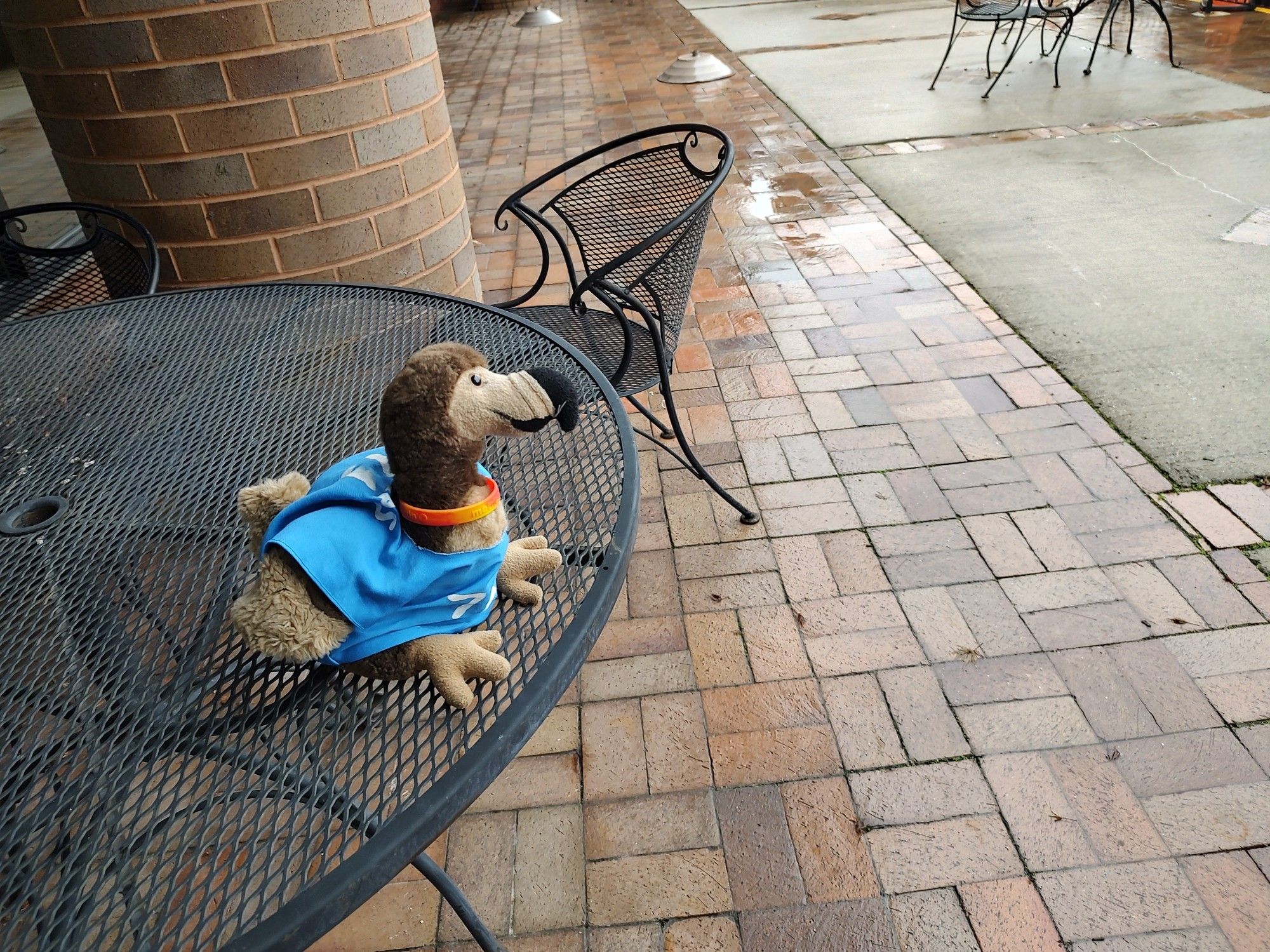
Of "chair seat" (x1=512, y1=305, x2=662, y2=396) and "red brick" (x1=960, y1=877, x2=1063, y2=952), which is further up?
"chair seat" (x1=512, y1=305, x2=662, y2=396)

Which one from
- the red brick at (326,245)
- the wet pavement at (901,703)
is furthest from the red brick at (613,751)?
the red brick at (326,245)

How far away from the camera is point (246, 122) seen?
2.13m

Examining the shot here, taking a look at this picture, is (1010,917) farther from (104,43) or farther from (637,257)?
(104,43)

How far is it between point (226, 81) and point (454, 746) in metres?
1.91

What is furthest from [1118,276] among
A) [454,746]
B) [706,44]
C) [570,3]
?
[570,3]

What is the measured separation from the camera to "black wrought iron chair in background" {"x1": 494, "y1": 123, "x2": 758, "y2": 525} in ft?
6.59

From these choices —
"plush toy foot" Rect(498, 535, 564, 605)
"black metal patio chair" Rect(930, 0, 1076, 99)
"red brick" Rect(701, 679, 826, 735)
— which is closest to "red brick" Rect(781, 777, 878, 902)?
"red brick" Rect(701, 679, 826, 735)

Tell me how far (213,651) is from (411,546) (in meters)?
0.26

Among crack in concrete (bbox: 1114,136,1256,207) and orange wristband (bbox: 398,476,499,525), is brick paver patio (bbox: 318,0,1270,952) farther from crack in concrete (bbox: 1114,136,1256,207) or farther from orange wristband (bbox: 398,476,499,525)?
crack in concrete (bbox: 1114,136,1256,207)

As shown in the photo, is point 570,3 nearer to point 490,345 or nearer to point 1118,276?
point 1118,276

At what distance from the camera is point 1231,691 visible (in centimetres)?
178

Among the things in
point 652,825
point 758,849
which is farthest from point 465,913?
point 758,849

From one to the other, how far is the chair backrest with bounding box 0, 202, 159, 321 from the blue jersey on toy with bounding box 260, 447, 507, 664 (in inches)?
57.2

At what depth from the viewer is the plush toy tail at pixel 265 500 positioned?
1.04 m
